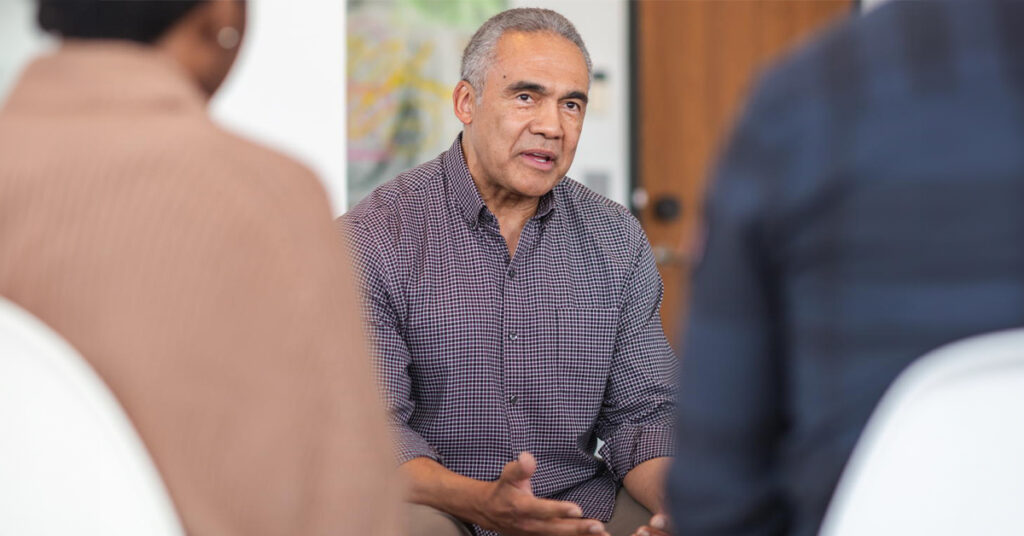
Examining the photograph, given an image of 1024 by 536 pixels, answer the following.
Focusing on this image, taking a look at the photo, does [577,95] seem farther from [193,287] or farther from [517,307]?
[193,287]

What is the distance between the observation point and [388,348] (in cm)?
174

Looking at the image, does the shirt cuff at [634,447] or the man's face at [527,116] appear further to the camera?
the man's face at [527,116]

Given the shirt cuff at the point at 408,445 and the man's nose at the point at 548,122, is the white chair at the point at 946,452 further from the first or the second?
the man's nose at the point at 548,122

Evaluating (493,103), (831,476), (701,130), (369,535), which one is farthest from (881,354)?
(701,130)

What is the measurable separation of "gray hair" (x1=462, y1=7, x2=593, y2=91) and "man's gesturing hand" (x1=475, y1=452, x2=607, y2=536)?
826 mm

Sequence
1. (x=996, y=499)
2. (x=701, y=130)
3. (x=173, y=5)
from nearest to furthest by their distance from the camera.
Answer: (x=996, y=499) → (x=173, y=5) → (x=701, y=130)

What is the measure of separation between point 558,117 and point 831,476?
1.34m

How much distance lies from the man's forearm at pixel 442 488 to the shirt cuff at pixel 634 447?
0.31 m

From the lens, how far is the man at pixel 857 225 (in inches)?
26.3

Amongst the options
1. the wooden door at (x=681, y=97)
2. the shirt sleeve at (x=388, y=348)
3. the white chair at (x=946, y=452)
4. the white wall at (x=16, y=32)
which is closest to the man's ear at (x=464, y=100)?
the shirt sleeve at (x=388, y=348)

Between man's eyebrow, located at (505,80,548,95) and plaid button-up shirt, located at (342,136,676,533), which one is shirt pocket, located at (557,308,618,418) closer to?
plaid button-up shirt, located at (342,136,676,533)

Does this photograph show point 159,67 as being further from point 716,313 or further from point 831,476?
point 831,476

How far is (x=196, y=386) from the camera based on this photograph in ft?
2.60

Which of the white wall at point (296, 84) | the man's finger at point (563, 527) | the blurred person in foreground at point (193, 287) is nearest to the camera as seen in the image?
the blurred person in foreground at point (193, 287)
